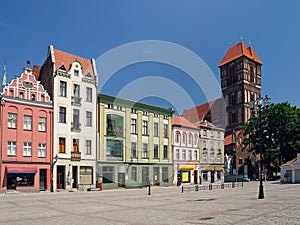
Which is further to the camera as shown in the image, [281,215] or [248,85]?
[248,85]

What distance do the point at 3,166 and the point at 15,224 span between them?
2560 cm

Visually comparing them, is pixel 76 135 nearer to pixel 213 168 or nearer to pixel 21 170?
pixel 21 170

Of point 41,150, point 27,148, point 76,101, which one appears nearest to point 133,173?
point 76,101

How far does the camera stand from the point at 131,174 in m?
50.5

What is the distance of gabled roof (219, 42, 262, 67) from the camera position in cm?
10561

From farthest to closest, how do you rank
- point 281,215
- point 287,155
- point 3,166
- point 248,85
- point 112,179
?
point 248,85
point 287,155
point 112,179
point 3,166
point 281,215

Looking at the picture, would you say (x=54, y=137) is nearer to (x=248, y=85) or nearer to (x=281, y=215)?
(x=281, y=215)

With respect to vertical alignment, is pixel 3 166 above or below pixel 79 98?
below

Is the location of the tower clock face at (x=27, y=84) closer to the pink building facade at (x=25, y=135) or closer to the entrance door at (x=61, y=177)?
the pink building facade at (x=25, y=135)

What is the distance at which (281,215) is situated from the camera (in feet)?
50.1

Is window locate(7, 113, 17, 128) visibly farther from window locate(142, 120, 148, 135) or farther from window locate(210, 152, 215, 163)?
window locate(210, 152, 215, 163)

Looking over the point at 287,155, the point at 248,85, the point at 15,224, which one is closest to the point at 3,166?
the point at 15,224

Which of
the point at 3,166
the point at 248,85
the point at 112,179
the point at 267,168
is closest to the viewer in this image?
the point at 3,166

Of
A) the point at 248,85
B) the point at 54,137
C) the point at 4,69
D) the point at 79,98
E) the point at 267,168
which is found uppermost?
the point at 248,85
